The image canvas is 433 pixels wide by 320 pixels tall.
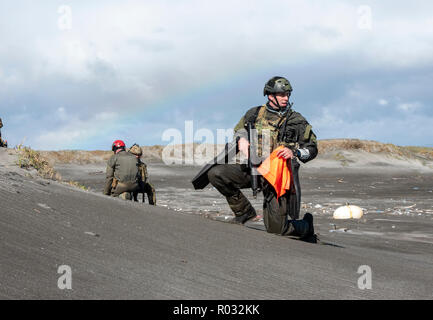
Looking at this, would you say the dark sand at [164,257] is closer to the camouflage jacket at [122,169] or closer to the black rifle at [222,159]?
the black rifle at [222,159]

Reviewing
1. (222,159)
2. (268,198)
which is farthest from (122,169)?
(268,198)

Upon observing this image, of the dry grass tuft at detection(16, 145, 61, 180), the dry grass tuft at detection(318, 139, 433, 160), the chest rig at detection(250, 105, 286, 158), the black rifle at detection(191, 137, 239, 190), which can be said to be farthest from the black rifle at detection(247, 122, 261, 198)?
the dry grass tuft at detection(318, 139, 433, 160)

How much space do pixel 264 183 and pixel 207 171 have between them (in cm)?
81

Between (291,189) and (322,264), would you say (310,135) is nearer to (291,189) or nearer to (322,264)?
(291,189)

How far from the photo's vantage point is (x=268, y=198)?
6.84 m

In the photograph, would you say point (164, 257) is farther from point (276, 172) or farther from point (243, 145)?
point (243, 145)

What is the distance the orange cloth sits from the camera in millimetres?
6480

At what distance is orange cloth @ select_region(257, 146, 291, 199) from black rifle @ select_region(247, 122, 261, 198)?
14cm

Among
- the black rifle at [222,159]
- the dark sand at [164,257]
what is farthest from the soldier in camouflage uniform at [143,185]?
the black rifle at [222,159]

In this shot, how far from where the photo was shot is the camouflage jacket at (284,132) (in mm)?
6906

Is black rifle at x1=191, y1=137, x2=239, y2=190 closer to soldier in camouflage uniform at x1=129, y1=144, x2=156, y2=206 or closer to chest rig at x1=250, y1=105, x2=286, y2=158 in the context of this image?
chest rig at x1=250, y1=105, x2=286, y2=158

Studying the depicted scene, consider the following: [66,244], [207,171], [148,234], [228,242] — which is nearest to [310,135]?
[207,171]

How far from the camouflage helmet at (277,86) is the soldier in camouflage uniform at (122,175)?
16.9 feet

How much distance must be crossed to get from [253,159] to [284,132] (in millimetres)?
490
